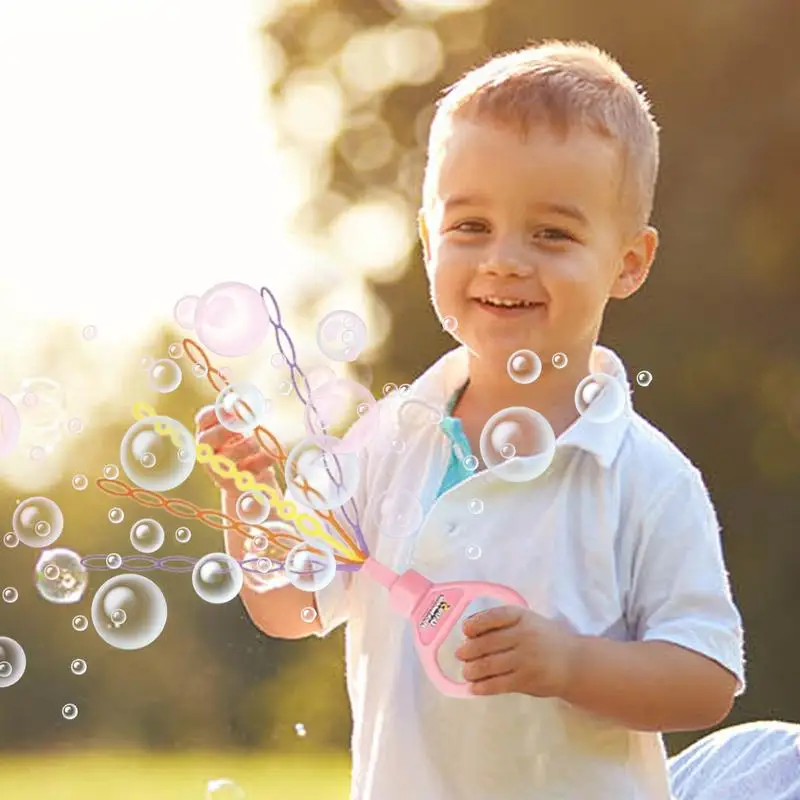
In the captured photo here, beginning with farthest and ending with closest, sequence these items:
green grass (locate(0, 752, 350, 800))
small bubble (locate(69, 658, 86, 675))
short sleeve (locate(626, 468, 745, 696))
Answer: green grass (locate(0, 752, 350, 800))
small bubble (locate(69, 658, 86, 675))
short sleeve (locate(626, 468, 745, 696))

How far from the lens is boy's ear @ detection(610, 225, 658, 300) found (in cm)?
173

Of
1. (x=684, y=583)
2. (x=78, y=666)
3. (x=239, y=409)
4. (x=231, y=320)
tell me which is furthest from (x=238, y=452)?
(x=78, y=666)

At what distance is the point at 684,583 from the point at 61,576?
29.7 inches

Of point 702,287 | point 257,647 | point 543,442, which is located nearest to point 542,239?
point 543,442

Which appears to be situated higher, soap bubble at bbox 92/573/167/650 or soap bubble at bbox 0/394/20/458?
soap bubble at bbox 0/394/20/458

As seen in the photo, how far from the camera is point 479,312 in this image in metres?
1.63

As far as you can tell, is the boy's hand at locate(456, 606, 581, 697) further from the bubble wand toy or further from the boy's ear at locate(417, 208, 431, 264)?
the boy's ear at locate(417, 208, 431, 264)

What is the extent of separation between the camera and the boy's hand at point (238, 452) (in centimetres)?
167

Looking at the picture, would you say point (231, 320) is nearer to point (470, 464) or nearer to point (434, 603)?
point (470, 464)

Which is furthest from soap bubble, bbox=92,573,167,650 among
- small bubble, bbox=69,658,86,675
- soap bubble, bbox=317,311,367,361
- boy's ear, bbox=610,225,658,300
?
small bubble, bbox=69,658,86,675

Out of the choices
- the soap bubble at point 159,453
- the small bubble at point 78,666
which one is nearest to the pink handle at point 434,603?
the soap bubble at point 159,453

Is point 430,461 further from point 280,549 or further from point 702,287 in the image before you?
point 702,287

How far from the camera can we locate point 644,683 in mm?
1507

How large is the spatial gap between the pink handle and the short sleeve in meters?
0.13
